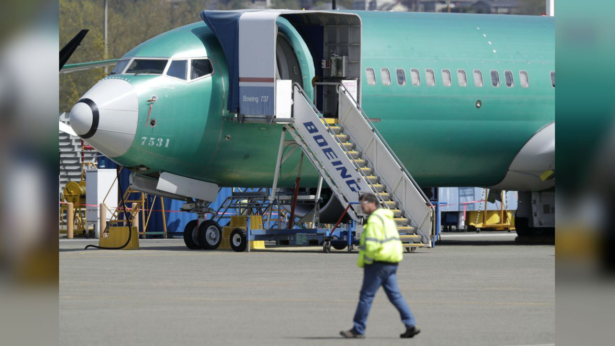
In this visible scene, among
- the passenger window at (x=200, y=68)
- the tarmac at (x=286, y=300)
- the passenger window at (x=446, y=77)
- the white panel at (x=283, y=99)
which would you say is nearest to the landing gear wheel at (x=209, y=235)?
the tarmac at (x=286, y=300)

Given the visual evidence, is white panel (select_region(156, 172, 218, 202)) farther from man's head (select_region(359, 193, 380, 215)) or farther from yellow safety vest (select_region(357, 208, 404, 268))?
yellow safety vest (select_region(357, 208, 404, 268))

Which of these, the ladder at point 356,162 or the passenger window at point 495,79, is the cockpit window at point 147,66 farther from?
the passenger window at point 495,79

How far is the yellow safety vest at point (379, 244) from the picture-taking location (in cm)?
1245

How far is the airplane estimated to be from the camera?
1060 inches

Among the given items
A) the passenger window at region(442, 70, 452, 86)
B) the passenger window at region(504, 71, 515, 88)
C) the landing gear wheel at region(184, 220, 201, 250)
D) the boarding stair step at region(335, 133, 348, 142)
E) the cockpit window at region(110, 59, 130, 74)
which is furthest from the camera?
the passenger window at region(504, 71, 515, 88)

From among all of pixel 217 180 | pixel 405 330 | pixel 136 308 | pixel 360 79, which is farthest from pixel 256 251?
pixel 405 330

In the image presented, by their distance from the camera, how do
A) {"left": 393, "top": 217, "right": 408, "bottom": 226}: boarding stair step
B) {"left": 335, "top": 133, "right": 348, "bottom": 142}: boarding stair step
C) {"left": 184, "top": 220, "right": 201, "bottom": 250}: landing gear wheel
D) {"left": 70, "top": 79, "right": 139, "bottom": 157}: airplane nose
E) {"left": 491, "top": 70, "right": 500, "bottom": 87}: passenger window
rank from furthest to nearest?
{"left": 491, "top": 70, "right": 500, "bottom": 87}: passenger window < {"left": 184, "top": 220, "right": 201, "bottom": 250}: landing gear wheel < {"left": 335, "top": 133, "right": 348, "bottom": 142}: boarding stair step < {"left": 393, "top": 217, "right": 408, "bottom": 226}: boarding stair step < {"left": 70, "top": 79, "right": 139, "bottom": 157}: airplane nose

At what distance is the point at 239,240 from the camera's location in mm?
27578

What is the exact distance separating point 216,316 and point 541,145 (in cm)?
1818

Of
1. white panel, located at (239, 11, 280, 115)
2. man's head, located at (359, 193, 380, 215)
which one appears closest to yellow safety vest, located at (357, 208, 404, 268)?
man's head, located at (359, 193, 380, 215)

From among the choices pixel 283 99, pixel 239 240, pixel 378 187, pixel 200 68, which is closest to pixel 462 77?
pixel 378 187

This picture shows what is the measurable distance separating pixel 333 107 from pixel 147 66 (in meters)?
5.00

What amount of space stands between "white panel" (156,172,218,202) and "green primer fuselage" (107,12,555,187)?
0.56 feet

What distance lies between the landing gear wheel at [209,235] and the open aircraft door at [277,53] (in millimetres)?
2783
